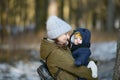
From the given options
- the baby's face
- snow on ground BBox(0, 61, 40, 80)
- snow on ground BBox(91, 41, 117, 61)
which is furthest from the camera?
snow on ground BBox(91, 41, 117, 61)

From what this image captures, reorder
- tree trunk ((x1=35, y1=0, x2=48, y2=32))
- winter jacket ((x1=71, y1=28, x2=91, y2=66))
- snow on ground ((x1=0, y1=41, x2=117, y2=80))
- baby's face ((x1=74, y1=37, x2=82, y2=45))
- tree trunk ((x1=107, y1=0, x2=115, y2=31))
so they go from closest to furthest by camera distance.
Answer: winter jacket ((x1=71, y1=28, x2=91, y2=66)) < baby's face ((x1=74, y1=37, x2=82, y2=45)) < snow on ground ((x1=0, y1=41, x2=117, y2=80)) < tree trunk ((x1=107, y1=0, x2=115, y2=31)) < tree trunk ((x1=35, y1=0, x2=48, y2=32))

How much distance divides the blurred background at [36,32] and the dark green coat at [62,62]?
14.8ft

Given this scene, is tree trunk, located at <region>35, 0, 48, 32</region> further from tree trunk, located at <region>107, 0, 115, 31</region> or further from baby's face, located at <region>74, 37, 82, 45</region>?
baby's face, located at <region>74, 37, 82, 45</region>

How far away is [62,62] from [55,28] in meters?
0.43

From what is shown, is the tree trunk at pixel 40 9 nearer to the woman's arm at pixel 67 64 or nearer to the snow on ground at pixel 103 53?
the snow on ground at pixel 103 53

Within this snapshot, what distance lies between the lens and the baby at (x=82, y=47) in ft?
18.7

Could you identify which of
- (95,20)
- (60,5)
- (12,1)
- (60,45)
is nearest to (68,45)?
(60,45)

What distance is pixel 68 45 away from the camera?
5.91 metres

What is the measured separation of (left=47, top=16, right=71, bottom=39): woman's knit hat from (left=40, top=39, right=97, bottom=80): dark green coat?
0.34ft

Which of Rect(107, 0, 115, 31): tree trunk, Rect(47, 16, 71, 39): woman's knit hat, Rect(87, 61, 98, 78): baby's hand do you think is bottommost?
Rect(107, 0, 115, 31): tree trunk

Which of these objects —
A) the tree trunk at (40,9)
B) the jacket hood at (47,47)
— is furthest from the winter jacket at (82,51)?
the tree trunk at (40,9)

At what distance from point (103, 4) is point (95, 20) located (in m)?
4.43

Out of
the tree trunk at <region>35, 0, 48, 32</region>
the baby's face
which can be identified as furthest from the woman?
the tree trunk at <region>35, 0, 48, 32</region>

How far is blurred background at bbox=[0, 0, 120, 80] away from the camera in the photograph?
1340 centimetres
